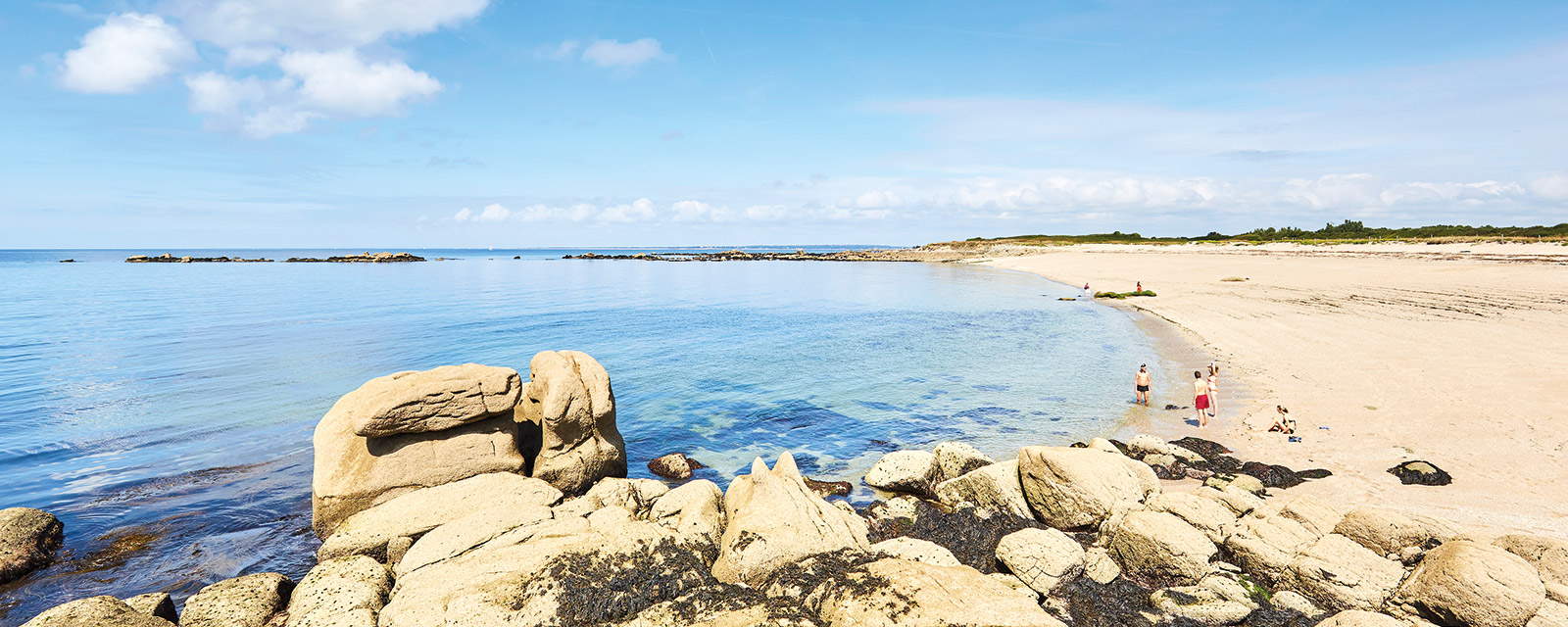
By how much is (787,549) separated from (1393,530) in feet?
31.6

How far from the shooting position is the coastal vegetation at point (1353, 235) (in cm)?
8444

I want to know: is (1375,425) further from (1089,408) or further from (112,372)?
(112,372)

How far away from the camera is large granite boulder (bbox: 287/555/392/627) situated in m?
8.63

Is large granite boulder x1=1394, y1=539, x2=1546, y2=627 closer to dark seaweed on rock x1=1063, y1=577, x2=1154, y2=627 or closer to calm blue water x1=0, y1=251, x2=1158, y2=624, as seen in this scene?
dark seaweed on rock x1=1063, y1=577, x2=1154, y2=627

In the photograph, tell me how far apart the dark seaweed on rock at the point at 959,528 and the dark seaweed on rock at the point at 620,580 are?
404 cm

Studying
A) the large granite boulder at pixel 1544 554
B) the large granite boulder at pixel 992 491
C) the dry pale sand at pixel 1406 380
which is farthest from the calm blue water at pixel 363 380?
the large granite boulder at pixel 1544 554

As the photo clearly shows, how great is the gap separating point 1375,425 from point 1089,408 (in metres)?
7.09

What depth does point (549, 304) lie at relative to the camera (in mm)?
57688

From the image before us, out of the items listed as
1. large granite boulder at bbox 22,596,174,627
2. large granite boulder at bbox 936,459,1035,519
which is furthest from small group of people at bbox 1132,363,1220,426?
large granite boulder at bbox 22,596,174,627

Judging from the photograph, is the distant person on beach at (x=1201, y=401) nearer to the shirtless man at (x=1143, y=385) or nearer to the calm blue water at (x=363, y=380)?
the shirtless man at (x=1143, y=385)

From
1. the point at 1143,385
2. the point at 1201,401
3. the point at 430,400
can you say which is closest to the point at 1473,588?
the point at 1201,401

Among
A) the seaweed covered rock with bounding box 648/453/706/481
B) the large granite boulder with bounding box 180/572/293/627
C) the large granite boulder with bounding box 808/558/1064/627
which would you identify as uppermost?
the large granite boulder with bounding box 808/558/1064/627

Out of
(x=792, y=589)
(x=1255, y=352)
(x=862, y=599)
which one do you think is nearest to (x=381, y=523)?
(x=792, y=589)

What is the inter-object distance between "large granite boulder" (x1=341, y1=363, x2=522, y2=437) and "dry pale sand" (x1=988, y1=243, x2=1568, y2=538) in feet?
55.8
